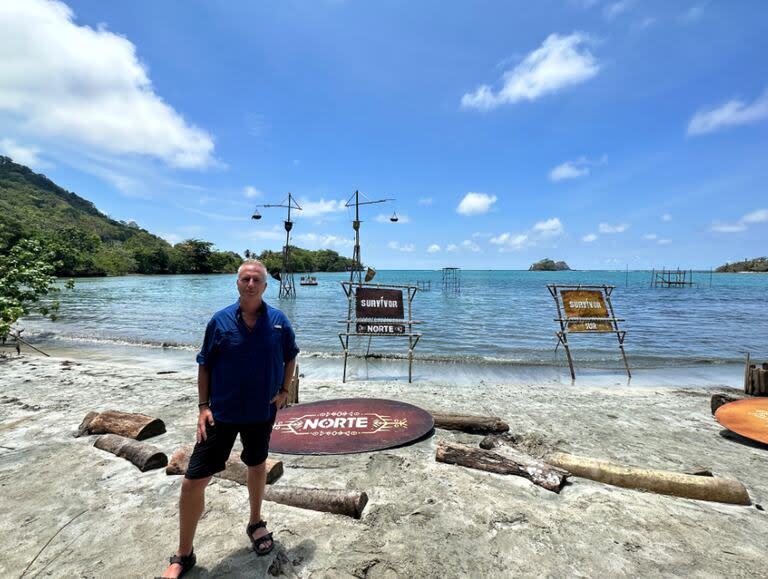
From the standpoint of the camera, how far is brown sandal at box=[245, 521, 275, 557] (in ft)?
8.38

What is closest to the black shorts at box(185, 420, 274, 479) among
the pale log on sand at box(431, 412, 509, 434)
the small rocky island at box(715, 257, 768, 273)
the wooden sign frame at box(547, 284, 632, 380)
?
the pale log on sand at box(431, 412, 509, 434)

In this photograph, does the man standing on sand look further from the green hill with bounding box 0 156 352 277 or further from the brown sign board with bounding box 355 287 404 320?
the green hill with bounding box 0 156 352 277

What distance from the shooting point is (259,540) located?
2582mm

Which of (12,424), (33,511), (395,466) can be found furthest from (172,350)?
Answer: (395,466)

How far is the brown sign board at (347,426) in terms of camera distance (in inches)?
176

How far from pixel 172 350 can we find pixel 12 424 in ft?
26.1

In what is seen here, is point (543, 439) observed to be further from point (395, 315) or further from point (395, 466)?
point (395, 315)

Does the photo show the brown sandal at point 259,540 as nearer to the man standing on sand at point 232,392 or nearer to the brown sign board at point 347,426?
the man standing on sand at point 232,392

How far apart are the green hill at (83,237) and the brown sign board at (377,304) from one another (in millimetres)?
67992

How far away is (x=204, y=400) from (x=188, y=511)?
0.67 metres

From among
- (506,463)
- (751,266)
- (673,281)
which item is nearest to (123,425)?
(506,463)

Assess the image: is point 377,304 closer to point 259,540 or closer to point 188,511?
point 259,540

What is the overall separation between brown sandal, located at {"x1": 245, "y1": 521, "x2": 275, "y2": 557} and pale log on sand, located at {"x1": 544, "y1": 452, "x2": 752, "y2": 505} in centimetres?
292

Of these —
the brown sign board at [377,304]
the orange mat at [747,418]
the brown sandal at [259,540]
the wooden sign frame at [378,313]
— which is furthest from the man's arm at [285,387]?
the brown sign board at [377,304]
